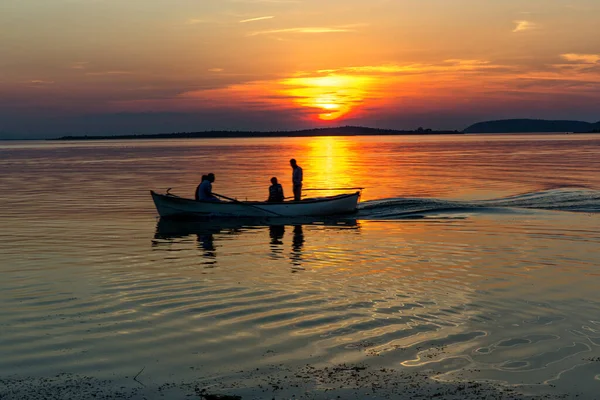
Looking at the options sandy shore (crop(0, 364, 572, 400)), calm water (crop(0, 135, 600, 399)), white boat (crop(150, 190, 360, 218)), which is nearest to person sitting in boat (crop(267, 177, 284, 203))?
white boat (crop(150, 190, 360, 218))

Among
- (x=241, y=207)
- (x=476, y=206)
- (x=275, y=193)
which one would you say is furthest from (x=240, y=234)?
(x=476, y=206)

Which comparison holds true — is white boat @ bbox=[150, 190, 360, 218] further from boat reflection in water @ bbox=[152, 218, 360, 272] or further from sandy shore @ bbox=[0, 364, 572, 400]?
sandy shore @ bbox=[0, 364, 572, 400]

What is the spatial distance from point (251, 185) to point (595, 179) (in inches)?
1044

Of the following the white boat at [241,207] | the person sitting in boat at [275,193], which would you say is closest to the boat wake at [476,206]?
the white boat at [241,207]

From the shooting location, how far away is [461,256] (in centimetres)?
2022

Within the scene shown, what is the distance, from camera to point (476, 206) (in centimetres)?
3416

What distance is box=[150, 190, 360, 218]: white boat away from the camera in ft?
102

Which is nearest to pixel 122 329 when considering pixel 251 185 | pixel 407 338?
pixel 407 338

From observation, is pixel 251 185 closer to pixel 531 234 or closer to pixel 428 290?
pixel 531 234

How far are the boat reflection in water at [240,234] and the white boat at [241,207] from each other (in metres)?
0.37

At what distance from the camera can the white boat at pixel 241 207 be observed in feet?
102

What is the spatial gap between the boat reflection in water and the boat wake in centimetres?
309

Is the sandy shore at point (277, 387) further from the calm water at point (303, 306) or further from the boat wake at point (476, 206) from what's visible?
the boat wake at point (476, 206)

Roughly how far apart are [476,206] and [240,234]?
13725 millimetres
